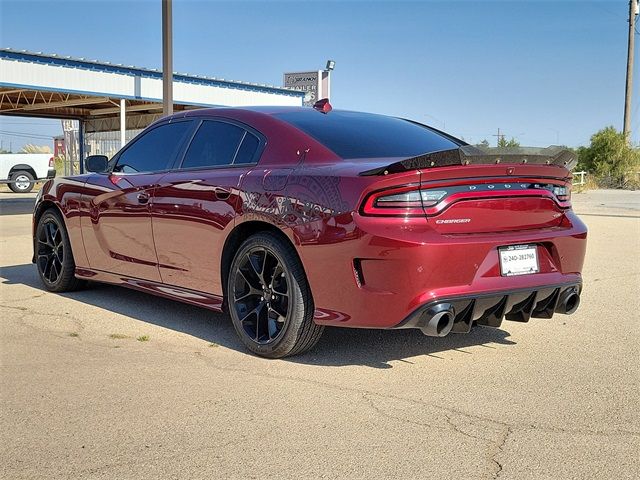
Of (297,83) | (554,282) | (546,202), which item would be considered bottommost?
(554,282)

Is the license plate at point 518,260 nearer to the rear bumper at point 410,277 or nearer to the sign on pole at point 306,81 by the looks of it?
the rear bumper at point 410,277

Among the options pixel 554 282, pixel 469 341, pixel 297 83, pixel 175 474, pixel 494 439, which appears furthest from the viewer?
Result: pixel 297 83

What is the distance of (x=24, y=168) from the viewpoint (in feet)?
100

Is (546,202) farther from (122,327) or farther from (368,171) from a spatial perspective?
(122,327)

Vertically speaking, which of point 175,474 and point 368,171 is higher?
point 368,171

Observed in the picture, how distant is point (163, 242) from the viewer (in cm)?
519

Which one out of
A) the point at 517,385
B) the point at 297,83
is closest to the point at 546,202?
the point at 517,385

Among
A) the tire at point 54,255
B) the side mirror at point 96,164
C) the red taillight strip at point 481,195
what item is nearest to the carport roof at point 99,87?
the tire at point 54,255

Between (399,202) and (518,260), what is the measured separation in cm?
84

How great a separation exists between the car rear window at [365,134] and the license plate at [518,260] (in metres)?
0.88

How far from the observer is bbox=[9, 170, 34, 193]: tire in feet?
97.6

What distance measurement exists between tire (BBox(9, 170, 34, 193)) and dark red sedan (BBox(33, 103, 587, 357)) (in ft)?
86.7

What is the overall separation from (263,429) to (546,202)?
86.0 inches

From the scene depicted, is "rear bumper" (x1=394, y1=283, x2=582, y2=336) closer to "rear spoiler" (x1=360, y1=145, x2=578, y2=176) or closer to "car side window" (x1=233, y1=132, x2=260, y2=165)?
"rear spoiler" (x1=360, y1=145, x2=578, y2=176)
